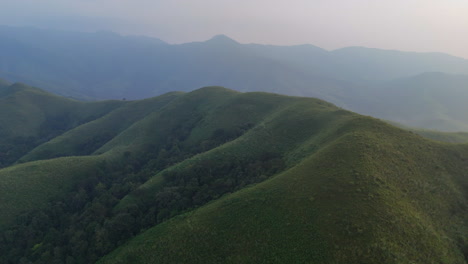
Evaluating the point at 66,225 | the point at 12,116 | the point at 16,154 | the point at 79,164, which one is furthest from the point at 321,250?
the point at 12,116

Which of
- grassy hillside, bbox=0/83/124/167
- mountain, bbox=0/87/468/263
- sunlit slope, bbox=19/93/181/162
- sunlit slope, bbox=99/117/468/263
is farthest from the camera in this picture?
grassy hillside, bbox=0/83/124/167

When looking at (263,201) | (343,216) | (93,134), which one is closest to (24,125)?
(93,134)

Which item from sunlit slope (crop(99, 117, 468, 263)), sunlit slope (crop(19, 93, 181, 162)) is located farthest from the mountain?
sunlit slope (crop(19, 93, 181, 162))

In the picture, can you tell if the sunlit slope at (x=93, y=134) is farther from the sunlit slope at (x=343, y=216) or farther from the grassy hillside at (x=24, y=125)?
the sunlit slope at (x=343, y=216)

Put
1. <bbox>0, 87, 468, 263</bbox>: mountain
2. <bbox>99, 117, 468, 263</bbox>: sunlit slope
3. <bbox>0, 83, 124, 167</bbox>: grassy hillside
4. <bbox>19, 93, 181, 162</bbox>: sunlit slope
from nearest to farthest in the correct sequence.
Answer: <bbox>99, 117, 468, 263</bbox>: sunlit slope, <bbox>0, 87, 468, 263</bbox>: mountain, <bbox>19, 93, 181, 162</bbox>: sunlit slope, <bbox>0, 83, 124, 167</bbox>: grassy hillside

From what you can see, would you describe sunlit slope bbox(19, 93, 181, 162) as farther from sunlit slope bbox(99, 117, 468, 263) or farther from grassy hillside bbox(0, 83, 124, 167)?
sunlit slope bbox(99, 117, 468, 263)

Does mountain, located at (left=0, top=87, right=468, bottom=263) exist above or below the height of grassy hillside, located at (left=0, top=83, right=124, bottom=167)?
above

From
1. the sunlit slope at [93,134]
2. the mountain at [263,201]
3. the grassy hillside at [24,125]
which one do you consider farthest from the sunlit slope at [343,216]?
the grassy hillside at [24,125]
